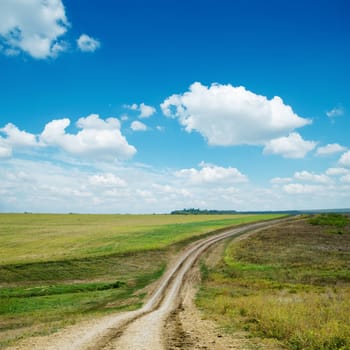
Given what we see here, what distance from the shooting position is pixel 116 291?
31703 mm

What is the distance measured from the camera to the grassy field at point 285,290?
13145mm

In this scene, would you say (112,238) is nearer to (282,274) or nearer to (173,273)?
(173,273)

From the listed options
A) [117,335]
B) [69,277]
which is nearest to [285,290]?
[117,335]

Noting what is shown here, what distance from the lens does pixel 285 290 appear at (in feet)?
92.8

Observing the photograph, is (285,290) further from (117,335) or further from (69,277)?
(69,277)

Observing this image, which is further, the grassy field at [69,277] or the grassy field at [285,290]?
the grassy field at [69,277]

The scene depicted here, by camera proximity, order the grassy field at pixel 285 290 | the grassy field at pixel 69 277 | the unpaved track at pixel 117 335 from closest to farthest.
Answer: the grassy field at pixel 285 290 → the unpaved track at pixel 117 335 → the grassy field at pixel 69 277

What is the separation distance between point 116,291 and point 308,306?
63.5 ft

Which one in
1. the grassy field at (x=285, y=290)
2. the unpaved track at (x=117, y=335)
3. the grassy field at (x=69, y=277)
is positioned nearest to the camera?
the grassy field at (x=285, y=290)

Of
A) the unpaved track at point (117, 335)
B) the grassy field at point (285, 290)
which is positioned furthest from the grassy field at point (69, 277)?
the grassy field at point (285, 290)

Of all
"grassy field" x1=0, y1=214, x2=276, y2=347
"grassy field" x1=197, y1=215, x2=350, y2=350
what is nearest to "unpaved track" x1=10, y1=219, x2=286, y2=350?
"grassy field" x1=0, y1=214, x2=276, y2=347

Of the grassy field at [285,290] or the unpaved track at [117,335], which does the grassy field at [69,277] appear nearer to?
the unpaved track at [117,335]

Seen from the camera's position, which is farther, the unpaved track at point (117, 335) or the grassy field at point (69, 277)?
the grassy field at point (69, 277)

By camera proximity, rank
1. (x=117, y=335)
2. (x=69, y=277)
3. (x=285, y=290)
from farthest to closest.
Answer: (x=69, y=277), (x=285, y=290), (x=117, y=335)
